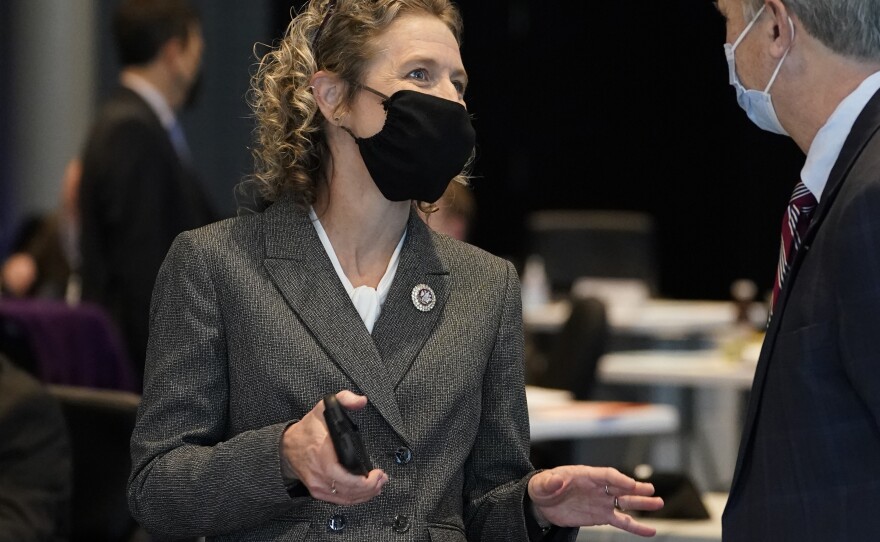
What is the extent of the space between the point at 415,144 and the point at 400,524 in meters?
0.52

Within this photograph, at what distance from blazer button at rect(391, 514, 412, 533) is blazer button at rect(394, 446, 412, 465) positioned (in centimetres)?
7

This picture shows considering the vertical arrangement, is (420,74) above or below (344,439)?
above

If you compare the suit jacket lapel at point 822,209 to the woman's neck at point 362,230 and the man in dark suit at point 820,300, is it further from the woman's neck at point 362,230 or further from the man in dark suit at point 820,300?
the woman's neck at point 362,230

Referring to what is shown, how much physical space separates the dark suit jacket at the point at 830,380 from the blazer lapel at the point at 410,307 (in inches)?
19.3

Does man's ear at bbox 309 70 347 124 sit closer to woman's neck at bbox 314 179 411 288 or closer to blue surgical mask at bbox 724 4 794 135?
woman's neck at bbox 314 179 411 288

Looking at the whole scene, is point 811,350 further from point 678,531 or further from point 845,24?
point 678,531

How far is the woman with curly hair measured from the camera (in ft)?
5.83

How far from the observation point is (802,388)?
5.07 ft

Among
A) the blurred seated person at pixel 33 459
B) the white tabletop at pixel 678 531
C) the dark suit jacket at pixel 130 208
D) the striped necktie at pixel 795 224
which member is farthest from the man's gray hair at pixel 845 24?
the dark suit jacket at pixel 130 208

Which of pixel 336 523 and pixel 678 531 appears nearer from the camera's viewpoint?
pixel 336 523

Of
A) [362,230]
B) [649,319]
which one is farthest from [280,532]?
[649,319]

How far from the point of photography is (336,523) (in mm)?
1782

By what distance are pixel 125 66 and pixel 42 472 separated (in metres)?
2.03

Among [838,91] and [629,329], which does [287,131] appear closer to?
[838,91]
